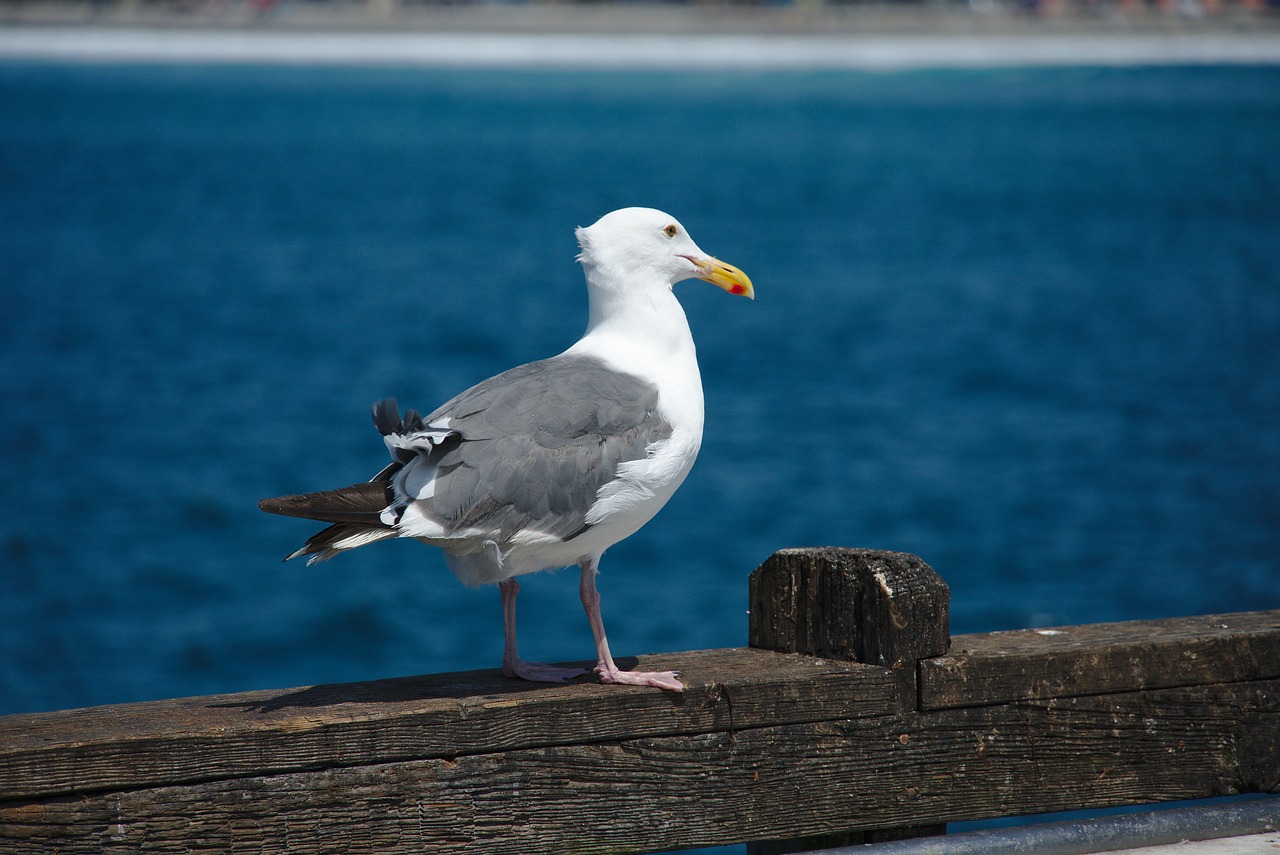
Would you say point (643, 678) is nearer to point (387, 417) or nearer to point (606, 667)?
point (606, 667)

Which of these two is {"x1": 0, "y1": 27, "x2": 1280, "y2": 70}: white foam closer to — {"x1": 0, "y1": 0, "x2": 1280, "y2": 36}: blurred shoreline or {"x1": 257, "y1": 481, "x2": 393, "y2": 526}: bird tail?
{"x1": 0, "y1": 0, "x2": 1280, "y2": 36}: blurred shoreline

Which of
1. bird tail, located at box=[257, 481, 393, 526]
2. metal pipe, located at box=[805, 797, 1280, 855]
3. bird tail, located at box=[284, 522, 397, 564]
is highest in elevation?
bird tail, located at box=[257, 481, 393, 526]

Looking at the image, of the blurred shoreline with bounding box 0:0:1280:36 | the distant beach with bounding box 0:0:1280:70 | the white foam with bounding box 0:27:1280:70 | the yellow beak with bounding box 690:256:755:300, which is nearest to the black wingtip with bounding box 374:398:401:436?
the yellow beak with bounding box 690:256:755:300

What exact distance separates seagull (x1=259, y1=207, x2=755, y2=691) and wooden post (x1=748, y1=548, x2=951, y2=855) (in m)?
0.38

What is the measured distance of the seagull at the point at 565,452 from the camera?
3.30 m

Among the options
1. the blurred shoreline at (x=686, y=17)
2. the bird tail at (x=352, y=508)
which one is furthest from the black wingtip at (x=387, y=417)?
the blurred shoreline at (x=686, y=17)

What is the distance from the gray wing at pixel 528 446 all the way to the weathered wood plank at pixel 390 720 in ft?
1.31

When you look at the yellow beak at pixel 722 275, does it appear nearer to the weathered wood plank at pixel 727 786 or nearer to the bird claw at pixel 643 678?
the bird claw at pixel 643 678

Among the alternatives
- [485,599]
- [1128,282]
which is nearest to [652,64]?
[1128,282]

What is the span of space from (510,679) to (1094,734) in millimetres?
1314

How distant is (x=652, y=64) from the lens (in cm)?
8050

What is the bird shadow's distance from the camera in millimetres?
2898

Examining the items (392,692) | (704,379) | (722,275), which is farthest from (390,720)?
(704,379)

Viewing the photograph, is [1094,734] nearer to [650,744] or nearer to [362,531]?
[650,744]
